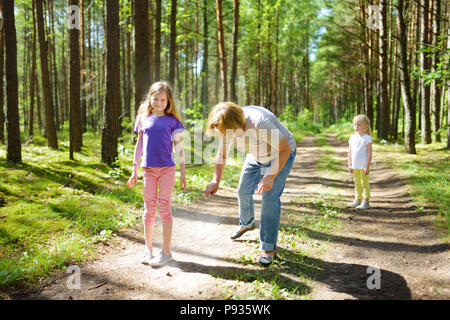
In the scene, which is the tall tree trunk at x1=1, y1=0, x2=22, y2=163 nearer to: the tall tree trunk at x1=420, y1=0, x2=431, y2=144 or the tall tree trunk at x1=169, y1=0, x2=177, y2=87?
the tall tree trunk at x1=169, y1=0, x2=177, y2=87

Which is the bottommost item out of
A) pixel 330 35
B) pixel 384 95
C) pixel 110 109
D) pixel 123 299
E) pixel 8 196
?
pixel 123 299

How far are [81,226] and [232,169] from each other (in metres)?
6.13

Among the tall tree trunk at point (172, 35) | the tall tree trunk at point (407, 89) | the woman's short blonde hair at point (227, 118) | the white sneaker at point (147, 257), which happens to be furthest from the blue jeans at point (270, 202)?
the tall tree trunk at point (407, 89)

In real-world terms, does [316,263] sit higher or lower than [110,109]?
lower

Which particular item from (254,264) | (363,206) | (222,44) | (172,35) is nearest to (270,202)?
(254,264)

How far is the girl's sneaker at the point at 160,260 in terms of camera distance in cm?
363

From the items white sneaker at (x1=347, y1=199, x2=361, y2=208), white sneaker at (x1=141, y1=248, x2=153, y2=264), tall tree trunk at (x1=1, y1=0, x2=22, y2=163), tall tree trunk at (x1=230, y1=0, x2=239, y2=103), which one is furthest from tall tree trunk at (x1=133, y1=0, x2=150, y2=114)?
tall tree trunk at (x1=230, y1=0, x2=239, y2=103)

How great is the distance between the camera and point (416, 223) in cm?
495

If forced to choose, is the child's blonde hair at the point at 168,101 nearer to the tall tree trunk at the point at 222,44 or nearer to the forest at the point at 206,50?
the forest at the point at 206,50

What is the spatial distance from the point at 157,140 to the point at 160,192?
614mm

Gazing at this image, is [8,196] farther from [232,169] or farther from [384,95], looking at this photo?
[384,95]

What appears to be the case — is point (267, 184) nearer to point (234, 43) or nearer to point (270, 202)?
point (270, 202)

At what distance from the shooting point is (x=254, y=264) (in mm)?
3648
